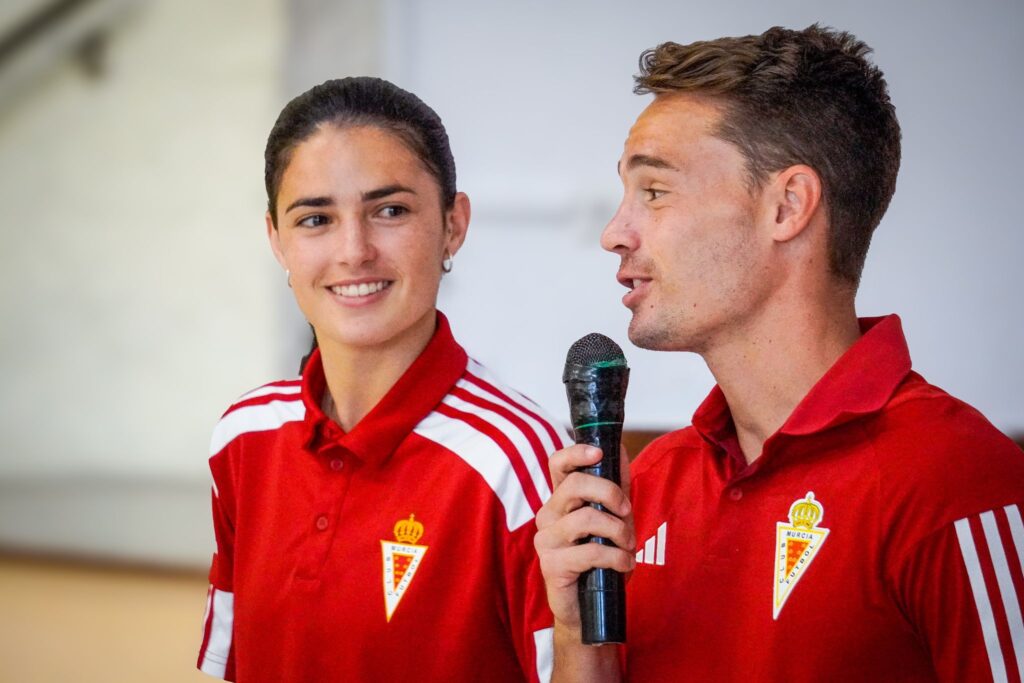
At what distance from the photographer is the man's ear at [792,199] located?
1295mm

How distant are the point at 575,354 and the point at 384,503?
442mm

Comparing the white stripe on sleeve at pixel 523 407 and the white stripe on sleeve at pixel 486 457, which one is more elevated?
the white stripe on sleeve at pixel 523 407

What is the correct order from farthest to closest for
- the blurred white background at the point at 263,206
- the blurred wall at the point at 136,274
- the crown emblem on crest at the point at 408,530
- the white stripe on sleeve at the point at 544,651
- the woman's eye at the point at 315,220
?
the blurred wall at the point at 136,274 → the blurred white background at the point at 263,206 → the woman's eye at the point at 315,220 → the crown emblem on crest at the point at 408,530 → the white stripe on sleeve at the point at 544,651

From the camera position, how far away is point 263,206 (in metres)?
3.48

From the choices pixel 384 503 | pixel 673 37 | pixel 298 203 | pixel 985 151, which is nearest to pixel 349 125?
pixel 298 203

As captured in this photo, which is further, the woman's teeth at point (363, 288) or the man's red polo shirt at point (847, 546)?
the woman's teeth at point (363, 288)

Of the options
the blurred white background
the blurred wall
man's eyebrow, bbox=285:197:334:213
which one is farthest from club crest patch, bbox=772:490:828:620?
the blurred wall

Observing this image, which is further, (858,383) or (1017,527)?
(858,383)

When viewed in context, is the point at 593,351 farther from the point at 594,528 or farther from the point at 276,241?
the point at 276,241

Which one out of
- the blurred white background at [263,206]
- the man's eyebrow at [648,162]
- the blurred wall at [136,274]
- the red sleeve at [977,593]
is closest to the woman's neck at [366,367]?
the man's eyebrow at [648,162]

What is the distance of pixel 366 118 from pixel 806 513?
77 cm

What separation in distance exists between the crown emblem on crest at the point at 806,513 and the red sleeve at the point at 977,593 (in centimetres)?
12

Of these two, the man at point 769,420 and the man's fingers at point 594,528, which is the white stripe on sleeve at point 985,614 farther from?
the man's fingers at point 594,528

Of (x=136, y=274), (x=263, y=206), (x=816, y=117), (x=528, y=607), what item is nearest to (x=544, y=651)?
(x=528, y=607)
